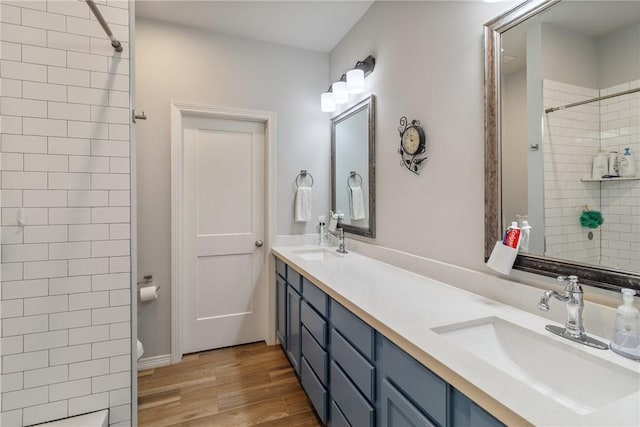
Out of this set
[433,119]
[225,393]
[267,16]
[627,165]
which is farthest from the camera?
[267,16]

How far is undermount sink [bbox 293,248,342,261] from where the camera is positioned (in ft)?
7.41

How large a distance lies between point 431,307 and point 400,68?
1458mm

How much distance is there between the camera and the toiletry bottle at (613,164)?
2.93ft

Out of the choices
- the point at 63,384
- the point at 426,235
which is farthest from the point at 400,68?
the point at 63,384

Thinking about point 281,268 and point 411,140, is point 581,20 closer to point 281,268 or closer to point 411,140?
point 411,140

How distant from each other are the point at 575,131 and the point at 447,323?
79cm

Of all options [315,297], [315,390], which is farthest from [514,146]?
[315,390]

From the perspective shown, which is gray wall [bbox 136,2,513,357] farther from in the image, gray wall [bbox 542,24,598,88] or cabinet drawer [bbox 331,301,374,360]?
cabinet drawer [bbox 331,301,374,360]

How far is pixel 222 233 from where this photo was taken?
8.43 ft

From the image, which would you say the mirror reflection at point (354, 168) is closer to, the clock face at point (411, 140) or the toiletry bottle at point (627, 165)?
the clock face at point (411, 140)

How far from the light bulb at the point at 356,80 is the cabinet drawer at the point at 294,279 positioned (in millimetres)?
1419

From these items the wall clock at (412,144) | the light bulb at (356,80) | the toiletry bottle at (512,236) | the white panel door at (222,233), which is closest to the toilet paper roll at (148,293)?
the white panel door at (222,233)

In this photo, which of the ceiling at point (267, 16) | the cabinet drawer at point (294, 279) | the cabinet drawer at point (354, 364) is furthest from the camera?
the ceiling at point (267, 16)

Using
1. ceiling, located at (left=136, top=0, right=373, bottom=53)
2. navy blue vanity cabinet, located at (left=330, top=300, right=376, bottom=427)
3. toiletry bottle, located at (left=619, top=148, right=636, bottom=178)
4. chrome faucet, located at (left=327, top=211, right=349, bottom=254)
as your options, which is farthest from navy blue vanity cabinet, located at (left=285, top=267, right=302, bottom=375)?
ceiling, located at (left=136, top=0, right=373, bottom=53)
